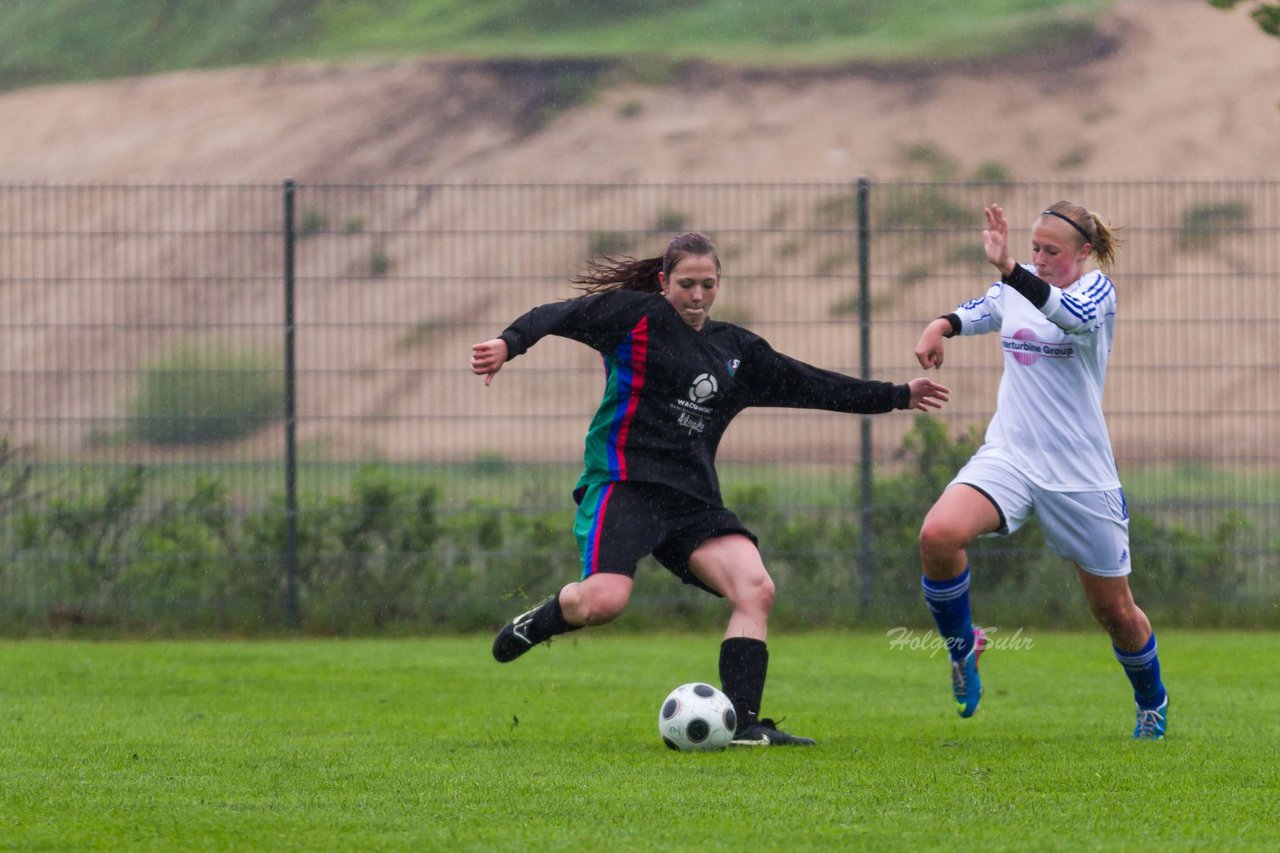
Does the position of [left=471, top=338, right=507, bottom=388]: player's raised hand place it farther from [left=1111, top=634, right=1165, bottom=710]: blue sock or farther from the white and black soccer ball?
[left=1111, top=634, right=1165, bottom=710]: blue sock

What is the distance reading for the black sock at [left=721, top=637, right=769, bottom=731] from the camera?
6816 millimetres

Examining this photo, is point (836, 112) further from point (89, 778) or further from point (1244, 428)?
point (89, 778)

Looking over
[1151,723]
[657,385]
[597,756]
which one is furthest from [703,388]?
[1151,723]

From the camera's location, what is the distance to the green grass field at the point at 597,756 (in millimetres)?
4965

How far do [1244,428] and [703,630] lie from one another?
3.67 metres

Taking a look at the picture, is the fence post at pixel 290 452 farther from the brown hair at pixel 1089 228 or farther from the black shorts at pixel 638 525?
the brown hair at pixel 1089 228

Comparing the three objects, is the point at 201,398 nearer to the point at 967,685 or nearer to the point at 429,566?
the point at 429,566

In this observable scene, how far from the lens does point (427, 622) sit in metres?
11.7

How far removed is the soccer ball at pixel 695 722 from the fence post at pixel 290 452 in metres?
5.45

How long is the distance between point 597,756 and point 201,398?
18.7 ft

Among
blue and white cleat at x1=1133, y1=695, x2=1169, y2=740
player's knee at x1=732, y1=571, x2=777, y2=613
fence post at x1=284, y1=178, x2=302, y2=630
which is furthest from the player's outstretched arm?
fence post at x1=284, y1=178, x2=302, y2=630

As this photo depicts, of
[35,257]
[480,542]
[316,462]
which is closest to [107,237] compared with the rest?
[35,257]
